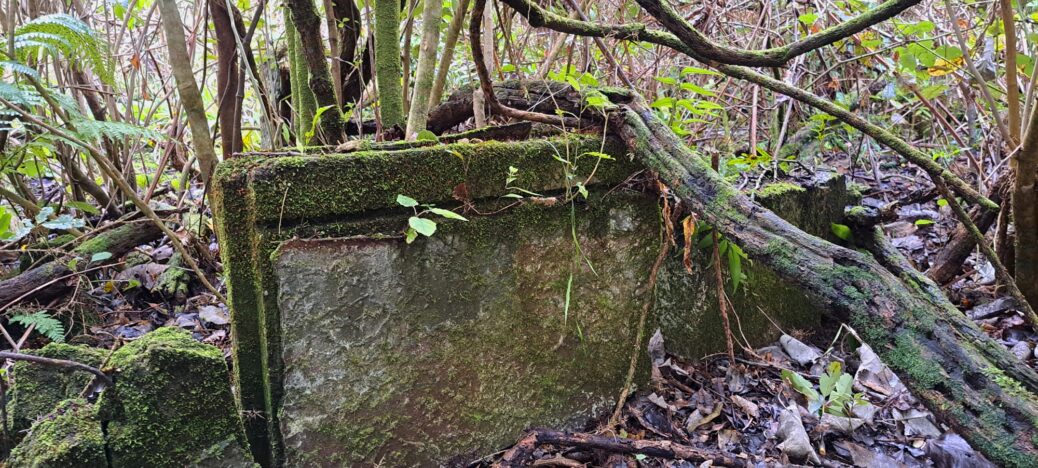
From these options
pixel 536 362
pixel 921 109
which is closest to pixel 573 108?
pixel 536 362

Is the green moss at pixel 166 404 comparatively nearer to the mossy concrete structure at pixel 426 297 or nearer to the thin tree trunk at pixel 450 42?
the mossy concrete structure at pixel 426 297

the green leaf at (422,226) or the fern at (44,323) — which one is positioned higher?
the green leaf at (422,226)

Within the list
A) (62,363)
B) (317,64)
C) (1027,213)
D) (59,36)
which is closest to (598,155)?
(317,64)

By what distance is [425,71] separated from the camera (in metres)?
2.16

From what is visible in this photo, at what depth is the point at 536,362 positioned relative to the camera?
6.27 feet

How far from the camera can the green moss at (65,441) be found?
48.6 inches

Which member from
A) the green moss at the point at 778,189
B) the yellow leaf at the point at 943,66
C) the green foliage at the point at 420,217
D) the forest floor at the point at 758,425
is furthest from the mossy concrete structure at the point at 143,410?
the yellow leaf at the point at 943,66

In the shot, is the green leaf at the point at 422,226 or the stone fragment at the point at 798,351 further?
the stone fragment at the point at 798,351

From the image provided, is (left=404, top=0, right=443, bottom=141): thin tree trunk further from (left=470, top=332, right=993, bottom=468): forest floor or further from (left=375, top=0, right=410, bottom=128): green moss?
(left=470, top=332, right=993, bottom=468): forest floor

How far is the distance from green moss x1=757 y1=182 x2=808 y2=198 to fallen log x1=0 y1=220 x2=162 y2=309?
9.65ft

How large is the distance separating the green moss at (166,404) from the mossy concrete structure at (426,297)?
14cm

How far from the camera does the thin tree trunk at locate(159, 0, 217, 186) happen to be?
201 cm

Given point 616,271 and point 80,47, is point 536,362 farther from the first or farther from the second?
point 80,47

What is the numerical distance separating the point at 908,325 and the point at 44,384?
85.4 inches
